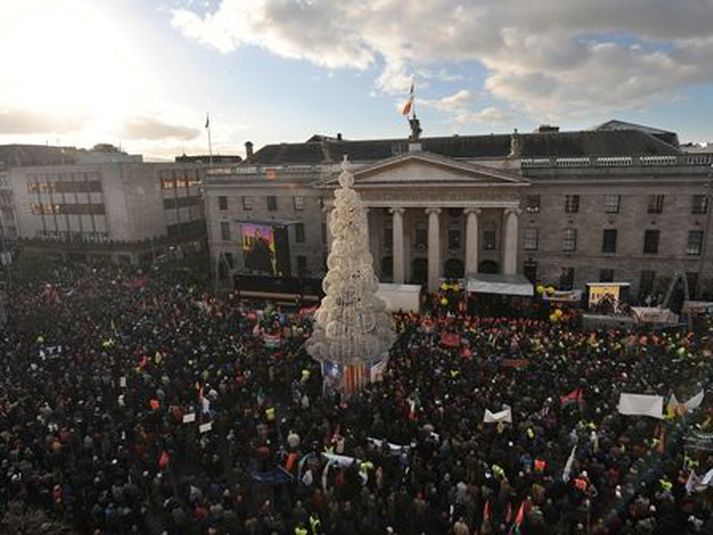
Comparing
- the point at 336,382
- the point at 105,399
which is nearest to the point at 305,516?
the point at 336,382

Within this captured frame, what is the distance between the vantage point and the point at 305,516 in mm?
12312

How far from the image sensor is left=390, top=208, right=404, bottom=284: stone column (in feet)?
123

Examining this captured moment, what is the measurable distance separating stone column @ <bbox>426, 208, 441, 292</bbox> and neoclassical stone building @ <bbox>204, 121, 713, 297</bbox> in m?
0.08

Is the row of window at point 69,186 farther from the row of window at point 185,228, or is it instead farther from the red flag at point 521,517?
the red flag at point 521,517

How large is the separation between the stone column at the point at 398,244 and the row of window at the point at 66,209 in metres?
33.8

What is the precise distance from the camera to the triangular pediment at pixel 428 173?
34000mm

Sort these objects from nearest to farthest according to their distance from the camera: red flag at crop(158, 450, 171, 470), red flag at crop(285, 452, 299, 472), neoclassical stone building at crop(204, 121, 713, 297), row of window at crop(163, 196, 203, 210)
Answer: red flag at crop(285, 452, 299, 472) → red flag at crop(158, 450, 171, 470) → neoclassical stone building at crop(204, 121, 713, 297) → row of window at crop(163, 196, 203, 210)

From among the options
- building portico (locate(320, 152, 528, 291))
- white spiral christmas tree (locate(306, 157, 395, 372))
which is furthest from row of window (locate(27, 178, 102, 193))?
white spiral christmas tree (locate(306, 157, 395, 372))

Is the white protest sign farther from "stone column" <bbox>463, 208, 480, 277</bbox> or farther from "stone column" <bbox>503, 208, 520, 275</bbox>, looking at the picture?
"stone column" <bbox>503, 208, 520, 275</bbox>

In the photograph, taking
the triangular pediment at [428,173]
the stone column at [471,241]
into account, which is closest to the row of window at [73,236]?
the triangular pediment at [428,173]

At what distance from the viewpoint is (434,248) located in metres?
36.8

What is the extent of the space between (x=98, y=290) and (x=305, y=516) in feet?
99.7

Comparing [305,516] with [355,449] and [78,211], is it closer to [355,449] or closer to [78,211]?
[355,449]

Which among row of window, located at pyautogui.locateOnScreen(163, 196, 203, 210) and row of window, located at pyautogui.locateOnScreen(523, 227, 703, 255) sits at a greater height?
row of window, located at pyautogui.locateOnScreen(163, 196, 203, 210)
